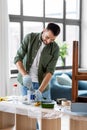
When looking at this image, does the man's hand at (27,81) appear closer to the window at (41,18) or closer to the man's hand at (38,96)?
the man's hand at (38,96)

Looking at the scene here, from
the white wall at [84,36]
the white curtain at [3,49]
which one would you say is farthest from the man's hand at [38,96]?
the white wall at [84,36]

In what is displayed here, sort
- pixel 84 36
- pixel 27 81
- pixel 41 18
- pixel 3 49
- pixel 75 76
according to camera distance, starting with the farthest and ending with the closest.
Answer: pixel 84 36, pixel 41 18, pixel 3 49, pixel 27 81, pixel 75 76

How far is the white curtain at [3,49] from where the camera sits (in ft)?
17.1

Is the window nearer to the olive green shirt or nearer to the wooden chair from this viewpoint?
the olive green shirt

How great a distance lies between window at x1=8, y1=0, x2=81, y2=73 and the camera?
5871 millimetres

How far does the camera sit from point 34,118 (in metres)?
3.05

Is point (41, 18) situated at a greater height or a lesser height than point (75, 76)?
greater

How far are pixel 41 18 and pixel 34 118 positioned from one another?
3.66m

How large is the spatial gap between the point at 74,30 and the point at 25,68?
4.09m

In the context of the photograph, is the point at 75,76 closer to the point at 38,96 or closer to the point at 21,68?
the point at 38,96

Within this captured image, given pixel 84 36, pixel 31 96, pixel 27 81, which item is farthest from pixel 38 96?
pixel 84 36

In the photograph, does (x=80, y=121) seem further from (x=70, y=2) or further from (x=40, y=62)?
(x=70, y=2)

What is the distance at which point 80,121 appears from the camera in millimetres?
2760

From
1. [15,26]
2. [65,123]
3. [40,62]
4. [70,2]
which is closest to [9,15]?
[15,26]
